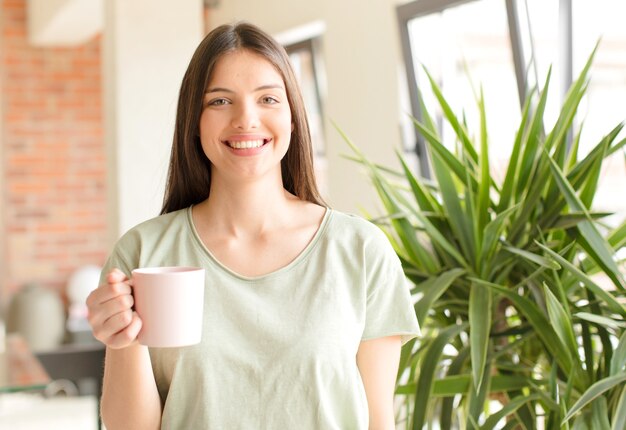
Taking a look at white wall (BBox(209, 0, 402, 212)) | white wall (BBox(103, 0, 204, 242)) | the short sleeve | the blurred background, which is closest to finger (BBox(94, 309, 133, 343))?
the short sleeve

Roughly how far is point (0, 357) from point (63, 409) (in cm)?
47

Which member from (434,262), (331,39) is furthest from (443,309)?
(331,39)

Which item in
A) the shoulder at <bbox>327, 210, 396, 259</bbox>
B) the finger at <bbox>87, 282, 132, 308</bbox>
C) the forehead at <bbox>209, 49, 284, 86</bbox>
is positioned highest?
the forehead at <bbox>209, 49, 284, 86</bbox>

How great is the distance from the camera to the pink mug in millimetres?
1255

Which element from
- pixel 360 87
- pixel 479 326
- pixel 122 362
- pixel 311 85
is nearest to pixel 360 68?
pixel 360 87

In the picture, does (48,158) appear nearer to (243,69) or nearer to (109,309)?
(243,69)

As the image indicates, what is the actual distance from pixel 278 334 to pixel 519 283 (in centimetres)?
99

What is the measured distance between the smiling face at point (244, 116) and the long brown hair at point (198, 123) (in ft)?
0.05

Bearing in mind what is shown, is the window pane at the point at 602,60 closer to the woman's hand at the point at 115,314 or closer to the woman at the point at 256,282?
the woman at the point at 256,282

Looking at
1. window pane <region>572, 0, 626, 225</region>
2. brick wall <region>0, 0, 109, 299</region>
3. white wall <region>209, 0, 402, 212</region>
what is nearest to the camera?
window pane <region>572, 0, 626, 225</region>

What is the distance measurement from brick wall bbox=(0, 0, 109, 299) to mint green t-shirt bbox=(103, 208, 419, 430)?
22.2 ft

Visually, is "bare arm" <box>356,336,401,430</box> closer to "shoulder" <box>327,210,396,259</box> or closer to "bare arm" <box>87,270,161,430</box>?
"shoulder" <box>327,210,396,259</box>

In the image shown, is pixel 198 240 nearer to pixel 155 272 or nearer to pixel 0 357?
pixel 155 272

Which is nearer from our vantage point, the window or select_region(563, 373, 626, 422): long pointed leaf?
select_region(563, 373, 626, 422): long pointed leaf
